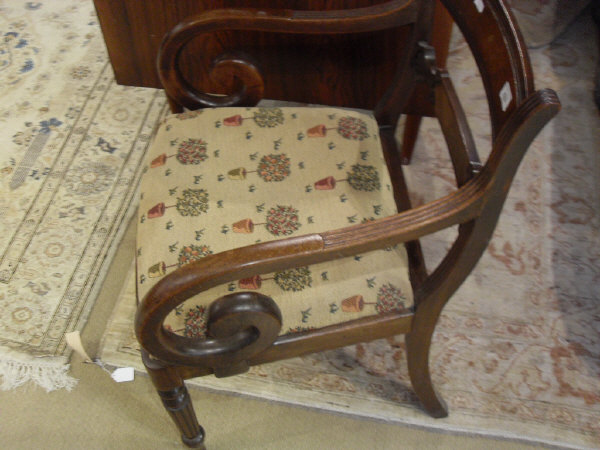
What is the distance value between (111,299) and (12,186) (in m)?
0.48

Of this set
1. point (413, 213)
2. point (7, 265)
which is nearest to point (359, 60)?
point (413, 213)

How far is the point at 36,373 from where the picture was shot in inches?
47.1

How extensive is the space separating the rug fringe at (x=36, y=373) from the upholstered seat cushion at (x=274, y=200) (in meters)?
0.49

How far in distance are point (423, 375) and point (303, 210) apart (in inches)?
15.5

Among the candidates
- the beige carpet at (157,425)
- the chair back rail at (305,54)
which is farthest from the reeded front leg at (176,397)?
the chair back rail at (305,54)

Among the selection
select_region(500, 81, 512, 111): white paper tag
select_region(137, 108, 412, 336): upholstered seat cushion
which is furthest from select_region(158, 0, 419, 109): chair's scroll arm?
select_region(500, 81, 512, 111): white paper tag

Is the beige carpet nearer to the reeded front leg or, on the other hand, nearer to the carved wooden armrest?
the reeded front leg

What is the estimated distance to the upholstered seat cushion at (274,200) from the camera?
0.82 m

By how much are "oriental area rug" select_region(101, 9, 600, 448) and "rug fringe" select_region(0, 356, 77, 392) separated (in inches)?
3.7

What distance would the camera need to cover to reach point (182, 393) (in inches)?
35.4

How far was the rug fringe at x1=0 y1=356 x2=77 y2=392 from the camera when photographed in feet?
3.89

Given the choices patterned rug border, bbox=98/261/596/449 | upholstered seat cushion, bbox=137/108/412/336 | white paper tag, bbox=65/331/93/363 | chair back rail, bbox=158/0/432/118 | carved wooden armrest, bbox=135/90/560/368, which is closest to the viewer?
carved wooden armrest, bbox=135/90/560/368

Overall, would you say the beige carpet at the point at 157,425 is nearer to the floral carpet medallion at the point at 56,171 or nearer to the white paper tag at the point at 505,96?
the floral carpet medallion at the point at 56,171

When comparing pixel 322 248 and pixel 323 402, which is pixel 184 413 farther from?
pixel 322 248
